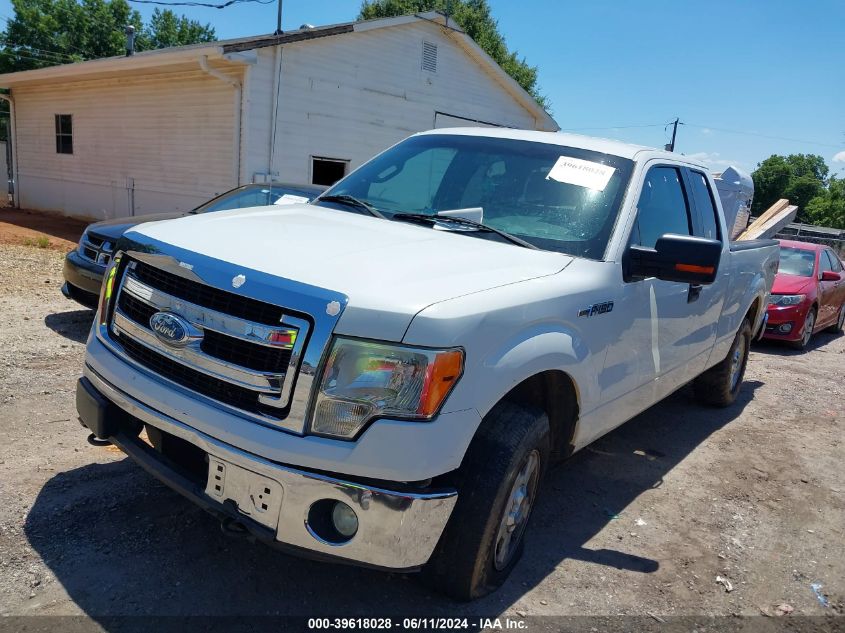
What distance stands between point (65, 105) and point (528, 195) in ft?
61.6

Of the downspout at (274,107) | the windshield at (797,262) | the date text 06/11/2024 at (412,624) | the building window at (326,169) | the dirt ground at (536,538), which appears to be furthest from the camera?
the building window at (326,169)

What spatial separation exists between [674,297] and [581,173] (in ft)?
3.19

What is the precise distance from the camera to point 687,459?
511 centimetres

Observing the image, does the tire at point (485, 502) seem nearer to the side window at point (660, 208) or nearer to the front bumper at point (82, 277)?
the side window at point (660, 208)

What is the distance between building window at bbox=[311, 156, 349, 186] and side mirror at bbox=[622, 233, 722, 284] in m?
11.7

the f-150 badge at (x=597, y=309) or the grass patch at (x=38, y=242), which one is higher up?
the f-150 badge at (x=597, y=309)

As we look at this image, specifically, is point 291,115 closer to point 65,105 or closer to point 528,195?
point 65,105

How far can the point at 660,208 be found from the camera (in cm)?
410

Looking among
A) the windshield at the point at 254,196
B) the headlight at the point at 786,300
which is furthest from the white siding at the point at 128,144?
the headlight at the point at 786,300

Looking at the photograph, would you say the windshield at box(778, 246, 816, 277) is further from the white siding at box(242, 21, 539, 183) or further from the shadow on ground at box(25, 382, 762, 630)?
the white siding at box(242, 21, 539, 183)

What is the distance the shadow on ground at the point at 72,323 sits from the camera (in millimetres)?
6368

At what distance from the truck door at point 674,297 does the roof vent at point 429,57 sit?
12.4 m

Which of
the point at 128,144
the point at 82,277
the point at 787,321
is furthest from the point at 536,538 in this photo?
the point at 128,144

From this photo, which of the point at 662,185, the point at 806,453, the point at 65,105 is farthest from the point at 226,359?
the point at 65,105
